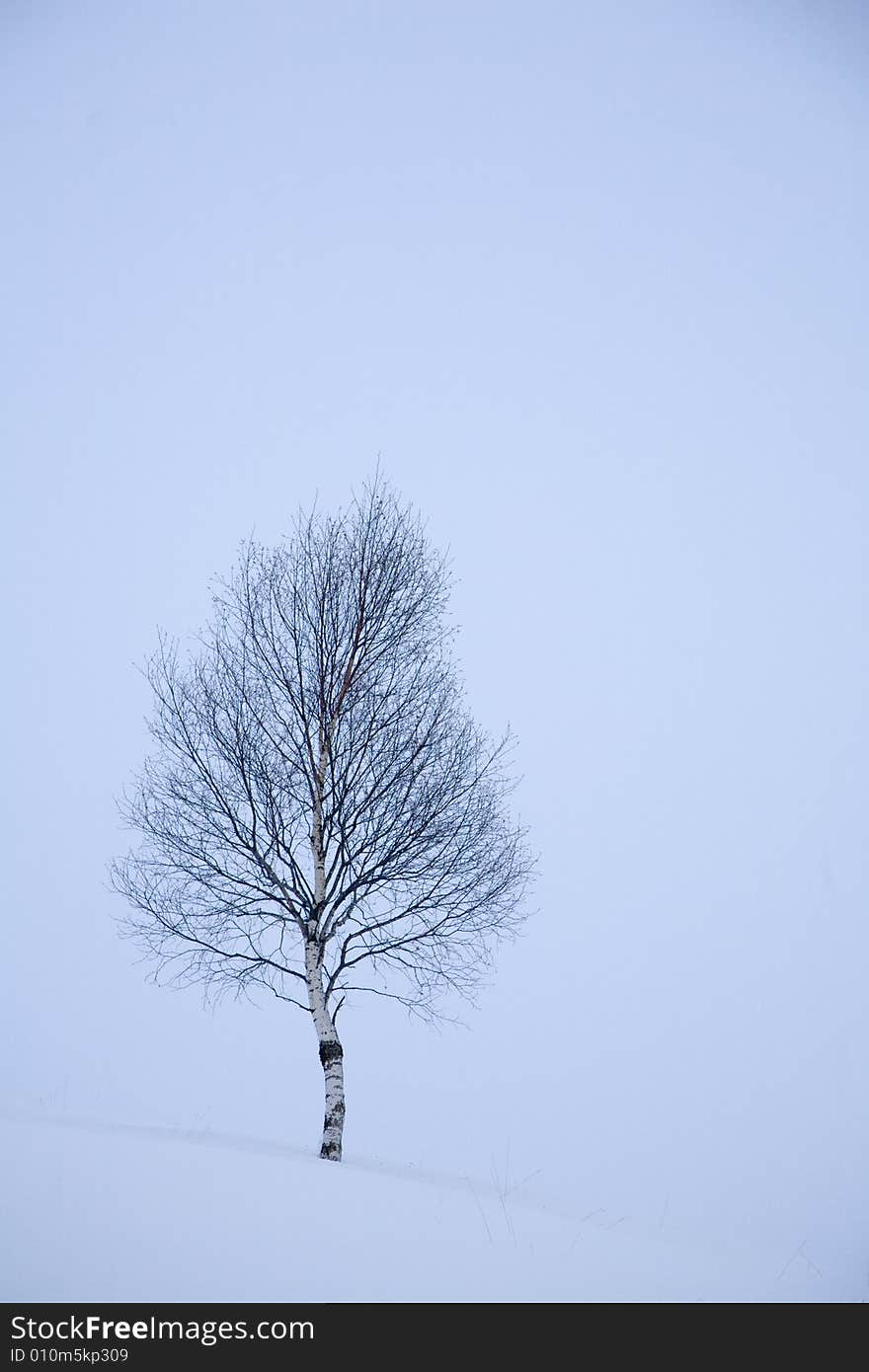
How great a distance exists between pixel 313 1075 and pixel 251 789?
27.2 meters

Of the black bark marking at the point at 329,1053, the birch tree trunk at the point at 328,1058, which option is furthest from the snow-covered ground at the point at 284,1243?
the black bark marking at the point at 329,1053

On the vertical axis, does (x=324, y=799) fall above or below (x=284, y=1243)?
above

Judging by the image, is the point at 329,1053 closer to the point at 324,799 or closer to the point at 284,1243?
the point at 324,799

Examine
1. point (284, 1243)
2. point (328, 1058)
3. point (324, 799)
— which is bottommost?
point (284, 1243)

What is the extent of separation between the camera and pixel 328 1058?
1163 cm

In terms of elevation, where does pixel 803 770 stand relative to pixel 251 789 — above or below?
above

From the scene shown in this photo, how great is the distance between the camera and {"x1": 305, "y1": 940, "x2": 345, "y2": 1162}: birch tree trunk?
11105 millimetres

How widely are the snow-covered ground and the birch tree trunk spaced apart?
9.43 ft

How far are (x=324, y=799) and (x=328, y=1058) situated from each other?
380 centimetres

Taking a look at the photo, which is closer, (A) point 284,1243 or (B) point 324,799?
(A) point 284,1243

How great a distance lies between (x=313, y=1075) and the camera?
114 feet

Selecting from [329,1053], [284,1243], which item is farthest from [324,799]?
[284,1243]
